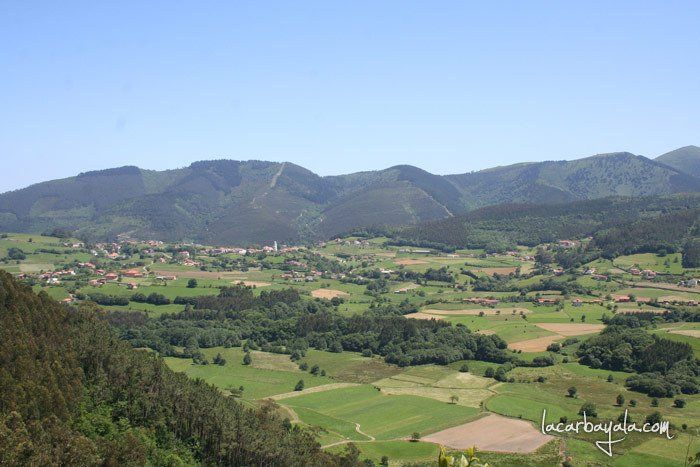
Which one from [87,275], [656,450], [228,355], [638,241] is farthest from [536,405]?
[638,241]

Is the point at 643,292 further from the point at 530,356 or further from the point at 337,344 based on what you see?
the point at 337,344

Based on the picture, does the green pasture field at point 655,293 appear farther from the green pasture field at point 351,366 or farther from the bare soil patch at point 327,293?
the green pasture field at point 351,366

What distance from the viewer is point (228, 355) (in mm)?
87875

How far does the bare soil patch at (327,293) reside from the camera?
12694cm

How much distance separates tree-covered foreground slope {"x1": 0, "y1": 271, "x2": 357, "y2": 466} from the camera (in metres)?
36.7

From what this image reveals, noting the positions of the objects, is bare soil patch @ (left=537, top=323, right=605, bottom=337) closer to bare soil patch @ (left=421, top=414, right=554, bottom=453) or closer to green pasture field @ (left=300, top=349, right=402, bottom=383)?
green pasture field @ (left=300, top=349, right=402, bottom=383)

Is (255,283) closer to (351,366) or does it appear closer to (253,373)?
(351,366)

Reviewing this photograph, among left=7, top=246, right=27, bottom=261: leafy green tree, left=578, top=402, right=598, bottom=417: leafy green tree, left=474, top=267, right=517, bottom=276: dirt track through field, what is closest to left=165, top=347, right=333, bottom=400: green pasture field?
left=578, top=402, right=598, bottom=417: leafy green tree

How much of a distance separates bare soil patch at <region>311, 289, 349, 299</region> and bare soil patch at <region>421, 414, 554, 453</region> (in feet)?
222

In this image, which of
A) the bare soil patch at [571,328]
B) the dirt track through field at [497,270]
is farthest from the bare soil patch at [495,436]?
the dirt track through field at [497,270]

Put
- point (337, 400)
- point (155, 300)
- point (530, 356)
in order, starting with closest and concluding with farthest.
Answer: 1. point (337, 400)
2. point (530, 356)
3. point (155, 300)

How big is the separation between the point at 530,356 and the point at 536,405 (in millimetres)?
18589

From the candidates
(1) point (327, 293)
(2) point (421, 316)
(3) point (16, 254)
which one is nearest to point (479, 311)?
(2) point (421, 316)

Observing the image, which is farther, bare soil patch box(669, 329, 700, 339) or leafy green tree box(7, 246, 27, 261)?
leafy green tree box(7, 246, 27, 261)
